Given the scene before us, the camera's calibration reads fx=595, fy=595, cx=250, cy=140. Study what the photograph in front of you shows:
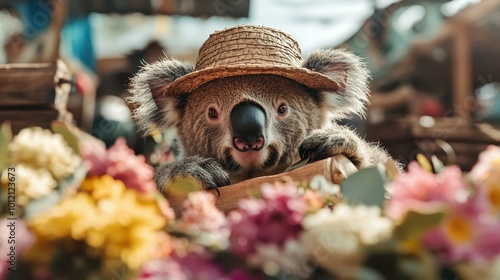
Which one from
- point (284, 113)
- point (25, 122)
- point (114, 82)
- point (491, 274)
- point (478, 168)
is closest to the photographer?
point (491, 274)

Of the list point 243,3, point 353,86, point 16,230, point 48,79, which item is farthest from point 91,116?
point 16,230

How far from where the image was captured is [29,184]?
2.40 ft

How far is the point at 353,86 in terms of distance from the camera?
7.34ft

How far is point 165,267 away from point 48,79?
1.74 meters

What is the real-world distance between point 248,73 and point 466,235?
3.97ft

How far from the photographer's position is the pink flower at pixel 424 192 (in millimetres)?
694

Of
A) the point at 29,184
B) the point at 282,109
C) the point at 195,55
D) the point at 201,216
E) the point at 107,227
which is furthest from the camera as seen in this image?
the point at 195,55

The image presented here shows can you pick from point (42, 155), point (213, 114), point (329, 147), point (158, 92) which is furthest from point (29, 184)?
point (158, 92)

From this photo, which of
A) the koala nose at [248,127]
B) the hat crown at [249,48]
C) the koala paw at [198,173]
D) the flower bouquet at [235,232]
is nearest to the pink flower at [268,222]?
the flower bouquet at [235,232]

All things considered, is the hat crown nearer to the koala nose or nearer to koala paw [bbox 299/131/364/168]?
the koala nose

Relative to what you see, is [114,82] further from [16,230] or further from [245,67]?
[16,230]

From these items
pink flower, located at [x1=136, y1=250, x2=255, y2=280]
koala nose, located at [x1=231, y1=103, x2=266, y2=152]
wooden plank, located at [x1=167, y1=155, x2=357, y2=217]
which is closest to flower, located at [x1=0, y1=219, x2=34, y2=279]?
pink flower, located at [x1=136, y1=250, x2=255, y2=280]

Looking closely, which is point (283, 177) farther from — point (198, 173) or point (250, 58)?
point (250, 58)

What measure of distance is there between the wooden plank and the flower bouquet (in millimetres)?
375
